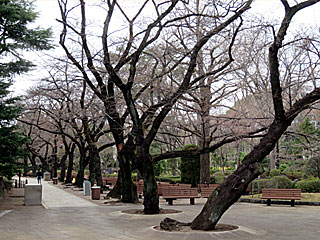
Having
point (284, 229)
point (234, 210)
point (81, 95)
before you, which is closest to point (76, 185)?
point (81, 95)

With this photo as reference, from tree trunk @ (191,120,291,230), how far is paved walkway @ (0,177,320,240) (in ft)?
1.69

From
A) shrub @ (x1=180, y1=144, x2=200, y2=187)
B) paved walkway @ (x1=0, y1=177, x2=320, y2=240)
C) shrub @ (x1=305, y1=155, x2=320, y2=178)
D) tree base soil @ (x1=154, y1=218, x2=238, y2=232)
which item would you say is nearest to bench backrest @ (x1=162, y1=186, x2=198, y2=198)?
paved walkway @ (x1=0, y1=177, x2=320, y2=240)

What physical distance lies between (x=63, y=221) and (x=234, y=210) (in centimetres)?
714

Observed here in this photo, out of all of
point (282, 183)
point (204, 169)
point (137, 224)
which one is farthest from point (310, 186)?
point (137, 224)

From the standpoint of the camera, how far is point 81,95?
1096 inches

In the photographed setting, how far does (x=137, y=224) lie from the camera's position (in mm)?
13086

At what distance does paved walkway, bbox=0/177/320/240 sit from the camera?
1062 cm

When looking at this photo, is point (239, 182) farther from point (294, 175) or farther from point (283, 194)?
point (294, 175)

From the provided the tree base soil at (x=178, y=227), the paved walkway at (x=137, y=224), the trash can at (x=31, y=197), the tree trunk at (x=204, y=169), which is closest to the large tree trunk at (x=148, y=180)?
the paved walkway at (x=137, y=224)

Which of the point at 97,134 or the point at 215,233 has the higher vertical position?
the point at 97,134

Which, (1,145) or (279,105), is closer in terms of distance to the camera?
(279,105)

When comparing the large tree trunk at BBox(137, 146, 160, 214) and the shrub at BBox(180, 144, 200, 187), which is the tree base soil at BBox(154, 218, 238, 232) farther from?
the shrub at BBox(180, 144, 200, 187)

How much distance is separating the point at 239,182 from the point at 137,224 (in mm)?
3870

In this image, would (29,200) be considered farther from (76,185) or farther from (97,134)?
(76,185)
